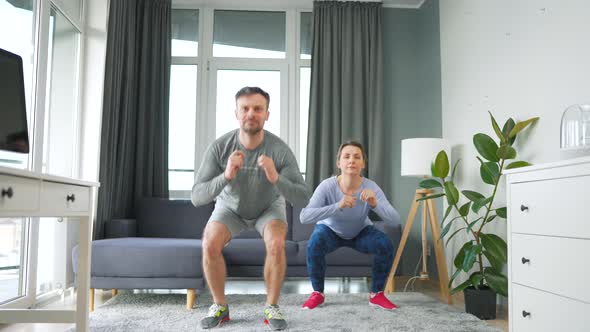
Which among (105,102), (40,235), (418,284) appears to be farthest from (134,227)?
(418,284)

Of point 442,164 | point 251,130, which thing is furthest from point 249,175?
point 442,164

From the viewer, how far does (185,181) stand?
15.2ft

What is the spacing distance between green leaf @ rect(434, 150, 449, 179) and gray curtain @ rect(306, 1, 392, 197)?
1194 millimetres

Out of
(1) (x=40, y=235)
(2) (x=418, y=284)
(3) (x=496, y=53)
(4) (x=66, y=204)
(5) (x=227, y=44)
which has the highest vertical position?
(5) (x=227, y=44)

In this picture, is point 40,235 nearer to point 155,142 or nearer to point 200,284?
point 200,284

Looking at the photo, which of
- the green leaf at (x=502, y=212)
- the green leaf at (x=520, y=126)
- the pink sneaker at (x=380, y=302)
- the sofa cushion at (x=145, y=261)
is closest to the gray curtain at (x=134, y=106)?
the sofa cushion at (x=145, y=261)

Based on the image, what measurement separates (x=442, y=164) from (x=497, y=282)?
878 mm

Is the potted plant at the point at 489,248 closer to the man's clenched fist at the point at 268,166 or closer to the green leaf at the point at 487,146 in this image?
the green leaf at the point at 487,146

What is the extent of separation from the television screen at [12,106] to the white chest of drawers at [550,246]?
1.91 m

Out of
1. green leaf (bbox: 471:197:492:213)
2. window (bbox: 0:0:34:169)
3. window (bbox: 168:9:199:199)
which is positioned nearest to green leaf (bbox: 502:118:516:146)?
green leaf (bbox: 471:197:492:213)

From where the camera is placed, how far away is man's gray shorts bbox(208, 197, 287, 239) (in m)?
2.66

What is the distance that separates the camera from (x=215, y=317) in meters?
2.44

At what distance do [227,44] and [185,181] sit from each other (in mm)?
1416

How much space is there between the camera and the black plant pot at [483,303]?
8.98ft
